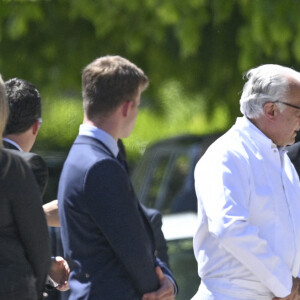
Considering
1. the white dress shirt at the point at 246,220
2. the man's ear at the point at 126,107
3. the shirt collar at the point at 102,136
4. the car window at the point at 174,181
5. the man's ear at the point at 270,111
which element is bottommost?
the car window at the point at 174,181

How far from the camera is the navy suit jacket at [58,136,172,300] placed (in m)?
3.45

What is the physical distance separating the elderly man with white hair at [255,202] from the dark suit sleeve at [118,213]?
0.37 metres

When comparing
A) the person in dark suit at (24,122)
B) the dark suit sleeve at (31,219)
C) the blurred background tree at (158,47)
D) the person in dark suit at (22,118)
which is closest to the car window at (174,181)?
the blurred background tree at (158,47)

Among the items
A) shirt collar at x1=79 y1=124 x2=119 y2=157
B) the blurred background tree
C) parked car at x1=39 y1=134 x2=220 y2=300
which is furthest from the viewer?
the blurred background tree

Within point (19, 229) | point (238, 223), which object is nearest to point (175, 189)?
point (238, 223)

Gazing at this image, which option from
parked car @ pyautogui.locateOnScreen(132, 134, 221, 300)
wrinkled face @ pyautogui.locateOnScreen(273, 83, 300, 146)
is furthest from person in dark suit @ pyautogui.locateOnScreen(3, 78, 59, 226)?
parked car @ pyautogui.locateOnScreen(132, 134, 221, 300)

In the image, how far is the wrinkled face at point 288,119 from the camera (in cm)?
394

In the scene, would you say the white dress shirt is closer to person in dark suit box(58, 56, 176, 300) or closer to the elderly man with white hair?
the elderly man with white hair

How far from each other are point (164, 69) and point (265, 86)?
5.53m

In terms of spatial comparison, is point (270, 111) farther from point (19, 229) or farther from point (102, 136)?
point (19, 229)

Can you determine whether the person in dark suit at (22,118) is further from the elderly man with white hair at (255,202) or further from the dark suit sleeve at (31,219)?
the elderly man with white hair at (255,202)

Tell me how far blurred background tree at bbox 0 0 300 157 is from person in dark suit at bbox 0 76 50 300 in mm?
5012

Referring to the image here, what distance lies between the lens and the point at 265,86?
394cm

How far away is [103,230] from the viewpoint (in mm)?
3457
